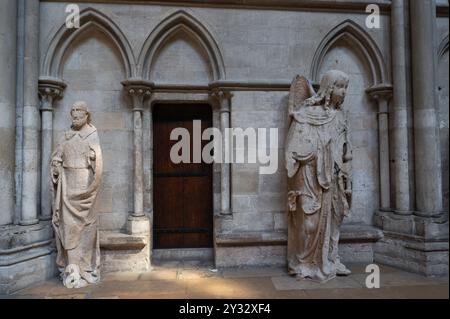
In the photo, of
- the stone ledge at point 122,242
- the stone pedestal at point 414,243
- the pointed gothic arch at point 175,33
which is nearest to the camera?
the stone pedestal at point 414,243

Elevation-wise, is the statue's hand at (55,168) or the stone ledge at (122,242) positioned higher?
the statue's hand at (55,168)

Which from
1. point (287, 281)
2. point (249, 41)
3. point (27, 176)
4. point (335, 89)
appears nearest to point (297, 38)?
point (249, 41)

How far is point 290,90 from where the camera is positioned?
3900 millimetres

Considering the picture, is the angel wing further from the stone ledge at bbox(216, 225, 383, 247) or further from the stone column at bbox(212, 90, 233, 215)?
the stone ledge at bbox(216, 225, 383, 247)

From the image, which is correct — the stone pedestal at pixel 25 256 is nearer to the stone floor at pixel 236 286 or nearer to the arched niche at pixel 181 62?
the stone floor at pixel 236 286

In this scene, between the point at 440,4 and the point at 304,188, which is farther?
the point at 440,4

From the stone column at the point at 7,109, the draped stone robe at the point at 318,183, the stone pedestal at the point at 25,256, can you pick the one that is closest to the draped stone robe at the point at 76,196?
the stone pedestal at the point at 25,256

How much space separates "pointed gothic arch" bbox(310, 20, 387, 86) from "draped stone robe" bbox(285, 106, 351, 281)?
3.12 ft

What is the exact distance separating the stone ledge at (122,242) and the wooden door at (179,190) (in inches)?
17.2

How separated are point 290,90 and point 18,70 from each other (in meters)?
3.13

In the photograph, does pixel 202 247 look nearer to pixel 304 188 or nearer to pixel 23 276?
pixel 304 188

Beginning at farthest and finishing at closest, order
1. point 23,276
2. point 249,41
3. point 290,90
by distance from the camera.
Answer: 1. point 249,41
2. point 290,90
3. point 23,276

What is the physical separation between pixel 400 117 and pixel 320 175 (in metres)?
1.54

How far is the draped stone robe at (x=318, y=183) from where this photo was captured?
3527 millimetres
